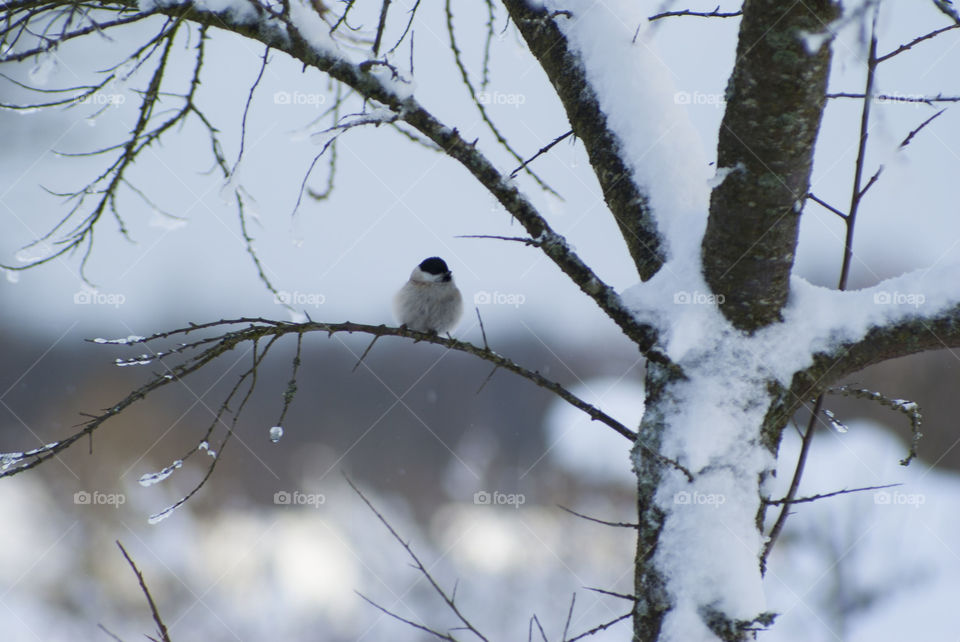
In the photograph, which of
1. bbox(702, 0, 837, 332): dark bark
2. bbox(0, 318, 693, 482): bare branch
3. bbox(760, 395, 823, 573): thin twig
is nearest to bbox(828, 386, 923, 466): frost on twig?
bbox(760, 395, 823, 573): thin twig

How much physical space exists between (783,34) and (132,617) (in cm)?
1370

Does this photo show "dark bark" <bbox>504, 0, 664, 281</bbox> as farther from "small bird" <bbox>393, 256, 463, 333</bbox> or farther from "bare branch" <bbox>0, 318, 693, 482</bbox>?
"small bird" <bbox>393, 256, 463, 333</bbox>

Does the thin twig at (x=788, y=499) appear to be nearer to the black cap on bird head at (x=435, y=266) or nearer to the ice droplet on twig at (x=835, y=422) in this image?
the ice droplet on twig at (x=835, y=422)

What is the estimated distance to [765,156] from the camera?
5.56 feet

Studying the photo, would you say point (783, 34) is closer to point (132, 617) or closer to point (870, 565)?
point (870, 565)

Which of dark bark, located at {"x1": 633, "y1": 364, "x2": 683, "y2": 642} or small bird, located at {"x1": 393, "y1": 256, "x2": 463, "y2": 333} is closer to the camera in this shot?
dark bark, located at {"x1": 633, "y1": 364, "x2": 683, "y2": 642}

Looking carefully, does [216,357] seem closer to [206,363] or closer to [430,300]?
[206,363]

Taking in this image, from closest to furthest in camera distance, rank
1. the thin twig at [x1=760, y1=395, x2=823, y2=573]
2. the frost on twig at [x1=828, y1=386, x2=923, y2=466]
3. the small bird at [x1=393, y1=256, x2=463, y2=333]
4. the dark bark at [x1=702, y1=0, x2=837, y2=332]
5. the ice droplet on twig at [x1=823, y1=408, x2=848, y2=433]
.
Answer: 1. the dark bark at [x1=702, y1=0, x2=837, y2=332]
2. the thin twig at [x1=760, y1=395, x2=823, y2=573]
3. the frost on twig at [x1=828, y1=386, x2=923, y2=466]
4. the ice droplet on twig at [x1=823, y1=408, x2=848, y2=433]
5. the small bird at [x1=393, y1=256, x2=463, y2=333]

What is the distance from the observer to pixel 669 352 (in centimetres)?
181

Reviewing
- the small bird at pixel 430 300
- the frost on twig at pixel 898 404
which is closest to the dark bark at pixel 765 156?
the frost on twig at pixel 898 404

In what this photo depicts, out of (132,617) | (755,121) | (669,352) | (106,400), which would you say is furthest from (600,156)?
(106,400)

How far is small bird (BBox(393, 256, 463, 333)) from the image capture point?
396 cm

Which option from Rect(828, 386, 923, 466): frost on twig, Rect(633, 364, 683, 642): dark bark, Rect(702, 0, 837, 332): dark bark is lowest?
Rect(633, 364, 683, 642): dark bark

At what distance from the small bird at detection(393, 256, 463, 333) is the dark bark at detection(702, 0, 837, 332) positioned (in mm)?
2247
